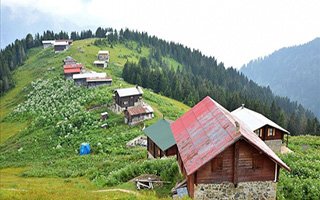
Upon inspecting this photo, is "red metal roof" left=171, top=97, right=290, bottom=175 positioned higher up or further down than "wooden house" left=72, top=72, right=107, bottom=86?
higher up

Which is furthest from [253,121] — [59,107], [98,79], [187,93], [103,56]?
[103,56]

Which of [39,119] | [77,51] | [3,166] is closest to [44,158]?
[3,166]

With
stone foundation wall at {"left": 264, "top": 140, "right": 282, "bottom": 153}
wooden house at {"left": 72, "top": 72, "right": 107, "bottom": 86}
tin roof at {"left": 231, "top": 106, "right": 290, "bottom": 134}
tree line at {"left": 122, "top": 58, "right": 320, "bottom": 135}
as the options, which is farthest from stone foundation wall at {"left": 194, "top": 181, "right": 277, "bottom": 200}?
wooden house at {"left": 72, "top": 72, "right": 107, "bottom": 86}

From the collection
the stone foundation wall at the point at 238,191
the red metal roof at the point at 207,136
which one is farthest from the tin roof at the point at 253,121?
the stone foundation wall at the point at 238,191

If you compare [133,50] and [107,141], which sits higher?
[133,50]

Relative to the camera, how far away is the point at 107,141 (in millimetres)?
61969

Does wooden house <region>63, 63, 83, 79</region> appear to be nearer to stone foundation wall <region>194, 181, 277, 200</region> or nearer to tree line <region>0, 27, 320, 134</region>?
tree line <region>0, 27, 320, 134</region>

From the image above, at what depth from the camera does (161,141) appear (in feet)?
140

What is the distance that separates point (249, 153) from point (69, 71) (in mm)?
96714

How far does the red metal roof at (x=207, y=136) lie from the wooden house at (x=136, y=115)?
127 feet

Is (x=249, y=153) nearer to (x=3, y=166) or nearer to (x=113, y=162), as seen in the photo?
(x=113, y=162)

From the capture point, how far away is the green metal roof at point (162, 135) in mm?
41594

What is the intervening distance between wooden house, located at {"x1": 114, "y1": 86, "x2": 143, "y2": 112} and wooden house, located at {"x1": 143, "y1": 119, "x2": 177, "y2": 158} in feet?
103

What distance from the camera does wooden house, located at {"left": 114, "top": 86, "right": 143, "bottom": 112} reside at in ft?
254
